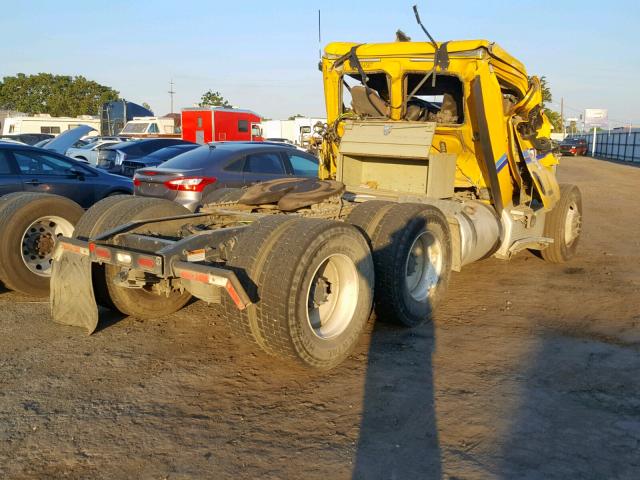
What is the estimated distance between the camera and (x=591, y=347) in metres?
5.18

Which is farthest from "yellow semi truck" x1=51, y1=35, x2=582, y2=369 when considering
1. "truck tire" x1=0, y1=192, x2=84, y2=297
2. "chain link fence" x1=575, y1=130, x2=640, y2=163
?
"chain link fence" x1=575, y1=130, x2=640, y2=163

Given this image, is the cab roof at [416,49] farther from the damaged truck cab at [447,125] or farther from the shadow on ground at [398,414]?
the shadow on ground at [398,414]

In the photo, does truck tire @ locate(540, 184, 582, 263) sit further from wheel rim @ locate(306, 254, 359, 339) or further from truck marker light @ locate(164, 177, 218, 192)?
truck marker light @ locate(164, 177, 218, 192)

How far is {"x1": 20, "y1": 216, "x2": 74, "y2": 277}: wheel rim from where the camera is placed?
630 cm

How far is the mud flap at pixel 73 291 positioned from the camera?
16.1 ft

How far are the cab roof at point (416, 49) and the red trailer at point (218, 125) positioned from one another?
72.3 ft

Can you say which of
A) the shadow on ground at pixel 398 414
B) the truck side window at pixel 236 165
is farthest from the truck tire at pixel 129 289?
the truck side window at pixel 236 165

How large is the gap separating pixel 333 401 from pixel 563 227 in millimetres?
5614

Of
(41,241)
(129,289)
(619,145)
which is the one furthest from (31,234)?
(619,145)

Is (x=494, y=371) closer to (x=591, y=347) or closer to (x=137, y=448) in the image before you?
(x=591, y=347)

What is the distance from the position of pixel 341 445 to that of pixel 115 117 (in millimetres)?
38043

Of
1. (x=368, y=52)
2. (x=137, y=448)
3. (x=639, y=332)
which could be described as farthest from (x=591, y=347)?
(x=368, y=52)

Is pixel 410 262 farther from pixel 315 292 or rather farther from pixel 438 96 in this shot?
pixel 438 96

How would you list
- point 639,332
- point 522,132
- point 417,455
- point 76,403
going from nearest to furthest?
point 417,455 < point 76,403 < point 639,332 < point 522,132
